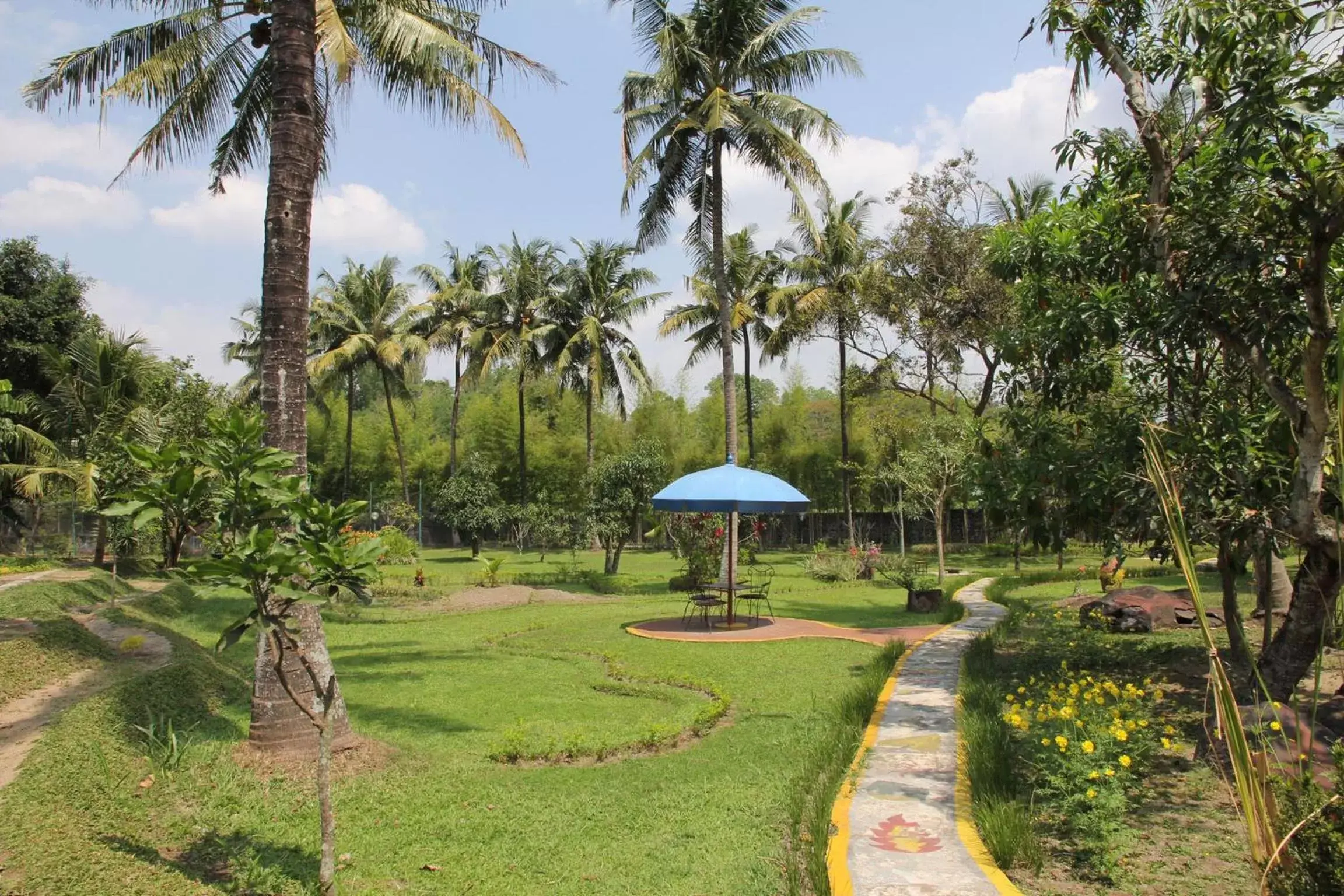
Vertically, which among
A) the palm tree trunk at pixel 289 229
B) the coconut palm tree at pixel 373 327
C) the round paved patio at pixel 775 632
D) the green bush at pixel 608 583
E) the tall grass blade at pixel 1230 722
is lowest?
the round paved patio at pixel 775 632

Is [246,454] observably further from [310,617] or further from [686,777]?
[686,777]

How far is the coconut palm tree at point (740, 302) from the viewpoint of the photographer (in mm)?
32344

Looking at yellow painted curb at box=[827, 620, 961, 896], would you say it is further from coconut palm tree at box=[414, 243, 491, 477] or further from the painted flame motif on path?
coconut palm tree at box=[414, 243, 491, 477]

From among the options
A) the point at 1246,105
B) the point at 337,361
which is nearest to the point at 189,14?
the point at 1246,105

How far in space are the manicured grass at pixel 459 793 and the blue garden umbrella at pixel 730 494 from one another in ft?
9.49

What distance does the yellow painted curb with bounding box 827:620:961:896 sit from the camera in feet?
13.2

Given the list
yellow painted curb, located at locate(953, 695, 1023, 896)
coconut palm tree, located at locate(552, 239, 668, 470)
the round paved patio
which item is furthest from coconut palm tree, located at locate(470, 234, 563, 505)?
yellow painted curb, located at locate(953, 695, 1023, 896)

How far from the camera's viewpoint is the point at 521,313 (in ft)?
115

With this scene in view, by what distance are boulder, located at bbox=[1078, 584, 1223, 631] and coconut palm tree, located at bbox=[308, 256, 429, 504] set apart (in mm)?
28410

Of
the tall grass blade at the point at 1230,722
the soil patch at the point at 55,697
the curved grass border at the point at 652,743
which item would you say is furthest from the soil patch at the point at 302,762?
the tall grass blade at the point at 1230,722

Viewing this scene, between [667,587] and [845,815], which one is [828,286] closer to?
[667,587]

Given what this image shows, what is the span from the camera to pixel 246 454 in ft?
12.4

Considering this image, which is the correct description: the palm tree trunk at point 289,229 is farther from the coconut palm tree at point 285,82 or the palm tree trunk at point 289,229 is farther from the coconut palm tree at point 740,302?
the coconut palm tree at point 740,302

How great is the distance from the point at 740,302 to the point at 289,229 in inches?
1046
